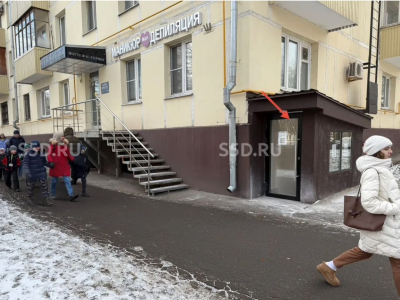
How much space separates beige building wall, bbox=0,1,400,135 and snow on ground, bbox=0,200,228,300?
4.32 meters

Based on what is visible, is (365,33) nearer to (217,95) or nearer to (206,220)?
(217,95)

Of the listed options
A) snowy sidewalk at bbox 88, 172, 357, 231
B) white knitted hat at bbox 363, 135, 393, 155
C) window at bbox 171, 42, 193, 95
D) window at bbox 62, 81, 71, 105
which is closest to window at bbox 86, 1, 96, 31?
window at bbox 62, 81, 71, 105

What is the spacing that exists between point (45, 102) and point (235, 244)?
46.4 feet

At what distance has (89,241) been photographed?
4.21 m

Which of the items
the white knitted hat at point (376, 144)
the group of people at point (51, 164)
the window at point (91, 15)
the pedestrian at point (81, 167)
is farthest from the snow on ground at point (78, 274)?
the window at point (91, 15)

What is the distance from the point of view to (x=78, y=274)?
10.4ft

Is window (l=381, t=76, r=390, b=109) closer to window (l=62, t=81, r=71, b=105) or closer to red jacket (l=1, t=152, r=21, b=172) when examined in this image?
red jacket (l=1, t=152, r=21, b=172)

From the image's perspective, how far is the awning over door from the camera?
9.48 meters

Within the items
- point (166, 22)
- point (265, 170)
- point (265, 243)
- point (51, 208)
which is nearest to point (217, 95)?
point (265, 170)

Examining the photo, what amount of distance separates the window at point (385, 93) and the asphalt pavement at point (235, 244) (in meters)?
10.1

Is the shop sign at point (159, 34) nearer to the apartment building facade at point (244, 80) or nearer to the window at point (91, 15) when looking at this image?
the apartment building facade at point (244, 80)

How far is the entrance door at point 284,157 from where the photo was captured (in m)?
6.62

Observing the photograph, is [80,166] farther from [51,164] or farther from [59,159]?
[51,164]

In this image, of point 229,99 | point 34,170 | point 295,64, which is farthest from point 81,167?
point 295,64
